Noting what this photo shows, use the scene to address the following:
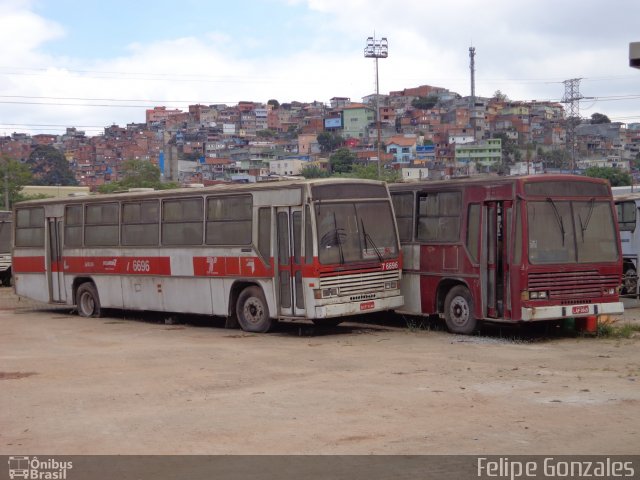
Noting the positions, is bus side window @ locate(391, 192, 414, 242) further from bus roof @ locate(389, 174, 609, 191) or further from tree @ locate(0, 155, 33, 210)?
tree @ locate(0, 155, 33, 210)

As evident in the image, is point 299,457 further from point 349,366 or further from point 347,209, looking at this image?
point 347,209

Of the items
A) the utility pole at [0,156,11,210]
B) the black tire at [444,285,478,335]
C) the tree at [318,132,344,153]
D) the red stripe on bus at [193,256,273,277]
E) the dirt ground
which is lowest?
the dirt ground

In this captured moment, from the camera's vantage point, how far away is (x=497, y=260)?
15664 mm

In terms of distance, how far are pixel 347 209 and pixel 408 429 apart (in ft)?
27.6

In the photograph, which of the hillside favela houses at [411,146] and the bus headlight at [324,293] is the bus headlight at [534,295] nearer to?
the bus headlight at [324,293]

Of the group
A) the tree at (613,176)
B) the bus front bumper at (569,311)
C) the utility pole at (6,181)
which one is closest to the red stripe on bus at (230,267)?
the bus front bumper at (569,311)

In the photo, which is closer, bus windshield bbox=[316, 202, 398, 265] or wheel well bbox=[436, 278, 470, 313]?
bus windshield bbox=[316, 202, 398, 265]

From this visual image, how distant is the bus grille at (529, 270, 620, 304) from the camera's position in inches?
600

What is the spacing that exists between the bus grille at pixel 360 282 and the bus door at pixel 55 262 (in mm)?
9214

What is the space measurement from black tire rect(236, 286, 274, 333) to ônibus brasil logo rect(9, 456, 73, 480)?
9504mm

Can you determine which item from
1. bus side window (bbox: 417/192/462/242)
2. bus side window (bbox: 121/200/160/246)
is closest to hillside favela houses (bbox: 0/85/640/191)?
bus side window (bbox: 121/200/160/246)

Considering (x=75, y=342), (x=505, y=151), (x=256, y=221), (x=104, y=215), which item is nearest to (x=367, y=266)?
(x=256, y=221)

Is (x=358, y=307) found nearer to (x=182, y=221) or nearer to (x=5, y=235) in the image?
(x=182, y=221)

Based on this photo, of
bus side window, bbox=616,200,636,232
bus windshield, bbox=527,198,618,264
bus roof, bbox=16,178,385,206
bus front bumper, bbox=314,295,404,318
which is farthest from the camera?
bus side window, bbox=616,200,636,232
